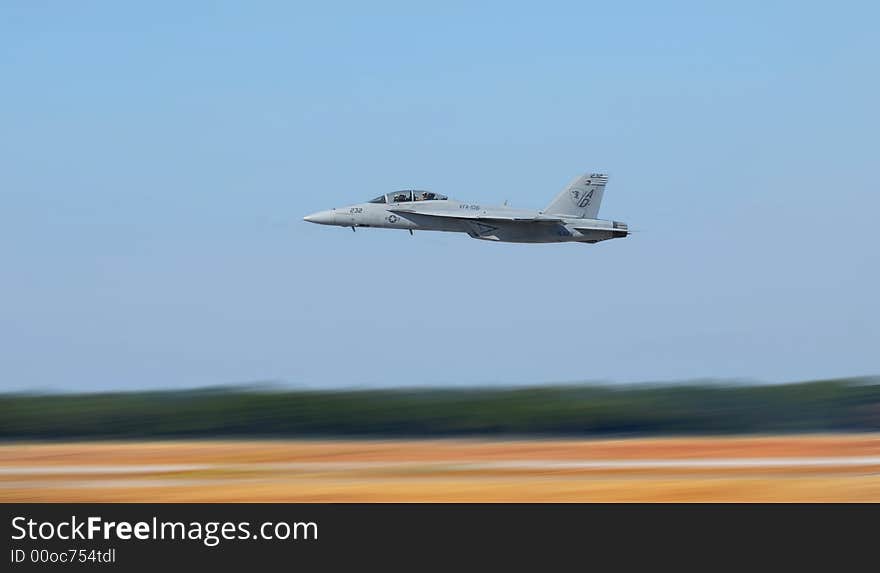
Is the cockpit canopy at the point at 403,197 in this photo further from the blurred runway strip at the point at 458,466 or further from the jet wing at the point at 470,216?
the blurred runway strip at the point at 458,466

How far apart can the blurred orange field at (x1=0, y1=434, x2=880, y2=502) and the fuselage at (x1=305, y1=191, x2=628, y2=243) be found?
8.30m

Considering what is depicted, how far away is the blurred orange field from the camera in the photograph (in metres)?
36.3

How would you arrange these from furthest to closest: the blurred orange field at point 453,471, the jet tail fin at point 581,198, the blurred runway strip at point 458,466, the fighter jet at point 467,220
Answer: the jet tail fin at point 581,198
the fighter jet at point 467,220
the blurred runway strip at point 458,466
the blurred orange field at point 453,471

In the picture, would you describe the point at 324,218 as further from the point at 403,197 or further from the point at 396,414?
the point at 396,414

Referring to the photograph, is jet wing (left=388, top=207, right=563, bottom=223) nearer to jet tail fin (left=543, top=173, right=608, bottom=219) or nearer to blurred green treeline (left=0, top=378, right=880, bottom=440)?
jet tail fin (left=543, top=173, right=608, bottom=219)

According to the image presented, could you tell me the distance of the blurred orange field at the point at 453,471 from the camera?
3634 cm

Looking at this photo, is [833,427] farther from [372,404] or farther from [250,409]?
[250,409]

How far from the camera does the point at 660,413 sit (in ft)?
235

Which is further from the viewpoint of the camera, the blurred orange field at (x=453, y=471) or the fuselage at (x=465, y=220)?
the fuselage at (x=465, y=220)

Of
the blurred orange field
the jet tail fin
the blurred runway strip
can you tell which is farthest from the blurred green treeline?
the blurred runway strip

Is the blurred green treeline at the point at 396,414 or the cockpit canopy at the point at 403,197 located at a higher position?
the cockpit canopy at the point at 403,197

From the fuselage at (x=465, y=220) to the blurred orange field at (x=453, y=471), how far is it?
8.30 m

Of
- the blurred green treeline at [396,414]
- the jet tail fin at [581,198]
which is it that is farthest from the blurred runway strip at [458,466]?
the blurred green treeline at [396,414]

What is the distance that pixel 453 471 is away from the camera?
42.2m
